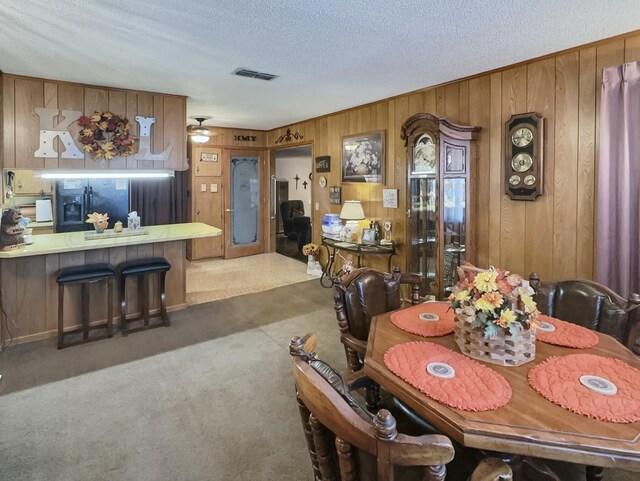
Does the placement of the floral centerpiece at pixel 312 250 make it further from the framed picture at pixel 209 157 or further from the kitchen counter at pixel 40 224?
the kitchen counter at pixel 40 224

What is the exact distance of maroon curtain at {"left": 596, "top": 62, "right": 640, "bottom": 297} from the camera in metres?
2.68

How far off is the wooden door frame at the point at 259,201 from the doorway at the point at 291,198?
154mm

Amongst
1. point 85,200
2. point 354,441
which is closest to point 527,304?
point 354,441

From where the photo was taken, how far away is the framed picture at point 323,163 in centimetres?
597

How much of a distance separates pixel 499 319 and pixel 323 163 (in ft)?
15.8

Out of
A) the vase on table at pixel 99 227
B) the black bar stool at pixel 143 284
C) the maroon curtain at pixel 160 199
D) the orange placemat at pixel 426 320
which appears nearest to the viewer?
the orange placemat at pixel 426 320

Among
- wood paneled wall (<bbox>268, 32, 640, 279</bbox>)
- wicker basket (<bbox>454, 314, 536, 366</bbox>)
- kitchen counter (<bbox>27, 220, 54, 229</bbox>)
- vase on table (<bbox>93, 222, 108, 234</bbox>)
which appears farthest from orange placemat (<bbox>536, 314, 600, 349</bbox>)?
kitchen counter (<bbox>27, 220, 54, 229</bbox>)

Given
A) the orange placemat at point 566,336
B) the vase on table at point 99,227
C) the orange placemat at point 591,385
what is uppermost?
the vase on table at point 99,227

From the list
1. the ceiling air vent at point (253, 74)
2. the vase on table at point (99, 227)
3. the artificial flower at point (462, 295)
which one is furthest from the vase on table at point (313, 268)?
the artificial flower at point (462, 295)

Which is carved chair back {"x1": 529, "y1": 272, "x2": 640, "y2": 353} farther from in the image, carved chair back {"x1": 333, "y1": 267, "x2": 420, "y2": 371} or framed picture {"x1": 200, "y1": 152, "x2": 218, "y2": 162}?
framed picture {"x1": 200, "y1": 152, "x2": 218, "y2": 162}

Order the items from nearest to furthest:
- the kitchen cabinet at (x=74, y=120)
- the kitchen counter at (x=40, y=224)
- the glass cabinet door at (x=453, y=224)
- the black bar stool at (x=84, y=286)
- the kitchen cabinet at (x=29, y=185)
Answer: the black bar stool at (x=84, y=286), the kitchen cabinet at (x=74, y=120), the glass cabinet door at (x=453, y=224), the kitchen counter at (x=40, y=224), the kitchen cabinet at (x=29, y=185)

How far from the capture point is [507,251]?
3.60 m

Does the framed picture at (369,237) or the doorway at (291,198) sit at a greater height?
the doorway at (291,198)

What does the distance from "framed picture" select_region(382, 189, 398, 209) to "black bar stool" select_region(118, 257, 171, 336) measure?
106 inches
